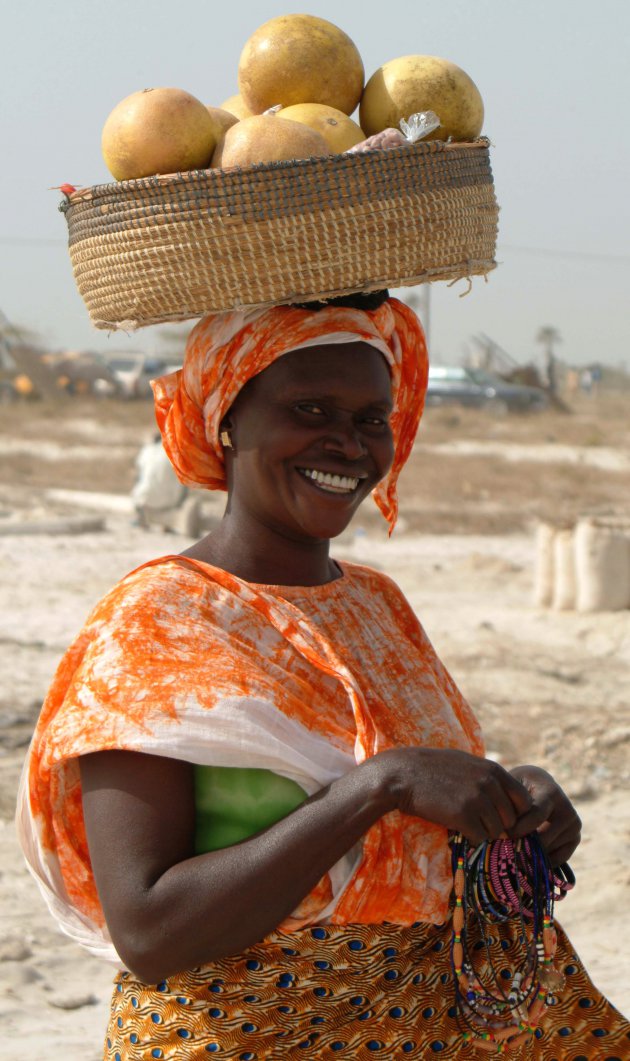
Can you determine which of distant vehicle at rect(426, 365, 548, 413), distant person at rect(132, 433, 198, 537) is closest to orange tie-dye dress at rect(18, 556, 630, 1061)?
distant person at rect(132, 433, 198, 537)

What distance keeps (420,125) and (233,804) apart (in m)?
1.07

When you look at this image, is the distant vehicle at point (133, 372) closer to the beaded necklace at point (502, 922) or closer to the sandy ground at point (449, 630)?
the sandy ground at point (449, 630)

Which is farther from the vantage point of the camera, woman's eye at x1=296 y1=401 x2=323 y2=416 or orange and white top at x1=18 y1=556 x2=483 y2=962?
woman's eye at x1=296 y1=401 x2=323 y2=416

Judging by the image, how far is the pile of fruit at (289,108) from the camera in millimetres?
1940

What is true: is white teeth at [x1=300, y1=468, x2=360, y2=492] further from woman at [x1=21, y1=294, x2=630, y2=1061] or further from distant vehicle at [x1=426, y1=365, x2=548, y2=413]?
distant vehicle at [x1=426, y1=365, x2=548, y2=413]

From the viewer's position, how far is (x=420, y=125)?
1.99 metres

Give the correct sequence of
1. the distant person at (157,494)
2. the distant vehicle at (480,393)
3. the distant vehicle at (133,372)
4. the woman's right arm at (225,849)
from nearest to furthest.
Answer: the woman's right arm at (225,849), the distant person at (157,494), the distant vehicle at (480,393), the distant vehicle at (133,372)

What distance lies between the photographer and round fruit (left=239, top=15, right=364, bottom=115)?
2100 mm

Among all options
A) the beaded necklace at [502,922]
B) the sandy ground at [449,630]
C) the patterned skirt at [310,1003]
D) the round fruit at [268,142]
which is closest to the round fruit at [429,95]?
the round fruit at [268,142]

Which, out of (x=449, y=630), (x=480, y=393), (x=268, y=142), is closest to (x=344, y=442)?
(x=268, y=142)

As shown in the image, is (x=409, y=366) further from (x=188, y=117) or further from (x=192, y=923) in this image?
(x=192, y=923)

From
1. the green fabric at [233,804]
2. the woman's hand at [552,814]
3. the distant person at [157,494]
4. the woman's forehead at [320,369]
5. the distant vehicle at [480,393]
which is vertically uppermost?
the woman's forehead at [320,369]

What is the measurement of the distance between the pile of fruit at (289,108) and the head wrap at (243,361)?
10.1 inches

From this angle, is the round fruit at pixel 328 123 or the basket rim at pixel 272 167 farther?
the round fruit at pixel 328 123
